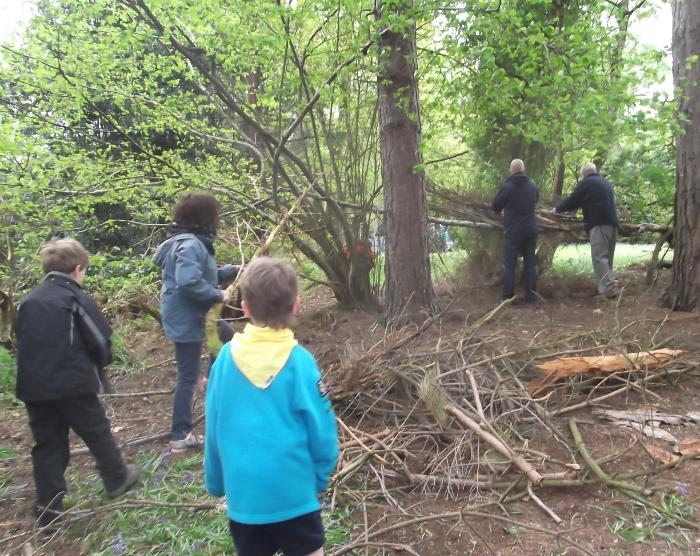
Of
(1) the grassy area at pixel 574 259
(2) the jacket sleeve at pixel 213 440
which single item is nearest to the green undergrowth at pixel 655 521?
(2) the jacket sleeve at pixel 213 440

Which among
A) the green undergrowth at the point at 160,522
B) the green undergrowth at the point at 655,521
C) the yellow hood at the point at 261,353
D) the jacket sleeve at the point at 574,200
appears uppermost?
the jacket sleeve at the point at 574,200

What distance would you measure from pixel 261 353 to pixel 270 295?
20 cm

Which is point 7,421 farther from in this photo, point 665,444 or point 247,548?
point 665,444

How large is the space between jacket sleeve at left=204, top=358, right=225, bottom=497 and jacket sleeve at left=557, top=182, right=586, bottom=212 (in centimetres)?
A: 610

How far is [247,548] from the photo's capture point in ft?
6.01

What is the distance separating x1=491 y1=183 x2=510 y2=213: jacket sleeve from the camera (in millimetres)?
6652

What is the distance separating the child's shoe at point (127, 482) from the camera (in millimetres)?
3129

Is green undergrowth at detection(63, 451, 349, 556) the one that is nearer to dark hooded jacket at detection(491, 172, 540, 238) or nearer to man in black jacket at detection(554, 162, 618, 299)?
dark hooded jacket at detection(491, 172, 540, 238)

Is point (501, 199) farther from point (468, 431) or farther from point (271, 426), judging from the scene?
point (271, 426)

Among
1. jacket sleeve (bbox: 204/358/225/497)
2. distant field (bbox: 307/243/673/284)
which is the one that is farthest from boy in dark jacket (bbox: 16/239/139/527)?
distant field (bbox: 307/243/673/284)

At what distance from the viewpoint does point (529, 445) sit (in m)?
3.36

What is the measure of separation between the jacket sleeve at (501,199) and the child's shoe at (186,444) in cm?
469

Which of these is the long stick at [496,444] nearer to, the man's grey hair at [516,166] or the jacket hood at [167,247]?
the jacket hood at [167,247]

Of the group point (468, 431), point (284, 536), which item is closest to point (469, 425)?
point (468, 431)
